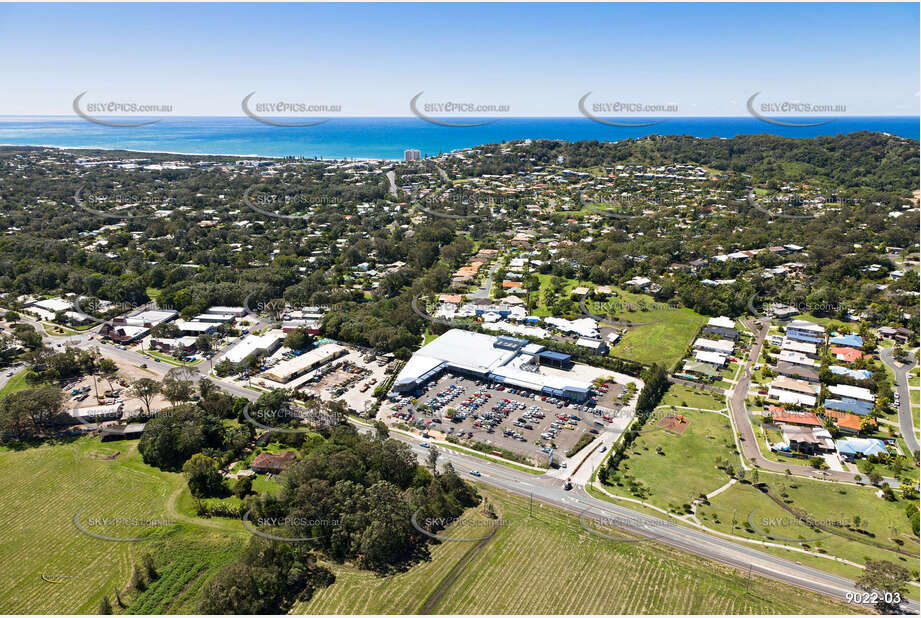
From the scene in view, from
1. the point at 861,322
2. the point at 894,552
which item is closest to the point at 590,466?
the point at 894,552

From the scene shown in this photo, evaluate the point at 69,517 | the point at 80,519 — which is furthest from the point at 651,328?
the point at 69,517

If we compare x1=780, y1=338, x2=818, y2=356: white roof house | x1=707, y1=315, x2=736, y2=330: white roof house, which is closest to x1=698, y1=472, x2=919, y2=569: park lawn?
x1=780, y1=338, x2=818, y2=356: white roof house

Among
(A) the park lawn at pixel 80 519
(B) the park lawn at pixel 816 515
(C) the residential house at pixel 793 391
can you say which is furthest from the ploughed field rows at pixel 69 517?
(C) the residential house at pixel 793 391

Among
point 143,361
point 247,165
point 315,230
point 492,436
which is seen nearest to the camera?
point 492,436

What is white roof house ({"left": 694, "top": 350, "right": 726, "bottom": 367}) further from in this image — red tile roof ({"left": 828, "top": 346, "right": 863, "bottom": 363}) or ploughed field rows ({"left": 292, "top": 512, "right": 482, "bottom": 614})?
ploughed field rows ({"left": 292, "top": 512, "right": 482, "bottom": 614})

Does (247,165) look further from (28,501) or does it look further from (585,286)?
(28,501)

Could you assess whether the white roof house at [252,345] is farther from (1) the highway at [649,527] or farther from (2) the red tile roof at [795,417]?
(2) the red tile roof at [795,417]

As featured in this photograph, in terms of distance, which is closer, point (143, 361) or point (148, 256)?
point (143, 361)
